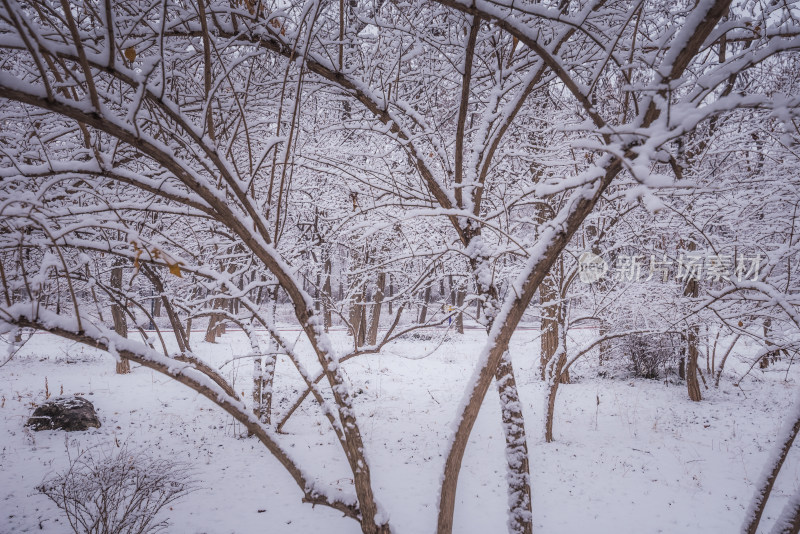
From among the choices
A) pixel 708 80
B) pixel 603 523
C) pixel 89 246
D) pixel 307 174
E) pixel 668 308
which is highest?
pixel 307 174

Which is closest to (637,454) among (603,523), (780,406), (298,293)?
(603,523)

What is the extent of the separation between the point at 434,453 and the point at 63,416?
6.08 meters

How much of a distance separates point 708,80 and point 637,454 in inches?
253

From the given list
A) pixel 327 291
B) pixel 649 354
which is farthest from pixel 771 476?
pixel 327 291

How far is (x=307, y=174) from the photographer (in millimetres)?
7312

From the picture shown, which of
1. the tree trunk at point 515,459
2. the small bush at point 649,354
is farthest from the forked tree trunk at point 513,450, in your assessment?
the small bush at point 649,354

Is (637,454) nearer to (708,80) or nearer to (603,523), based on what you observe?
(603,523)

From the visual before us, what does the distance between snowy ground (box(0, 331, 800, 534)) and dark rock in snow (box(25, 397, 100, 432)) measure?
0.73ft

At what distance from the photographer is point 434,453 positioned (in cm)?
607

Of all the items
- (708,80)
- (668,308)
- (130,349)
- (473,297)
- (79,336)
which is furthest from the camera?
(668,308)

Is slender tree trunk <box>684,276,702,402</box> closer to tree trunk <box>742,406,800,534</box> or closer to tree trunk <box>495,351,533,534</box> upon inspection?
tree trunk <box>742,406,800,534</box>

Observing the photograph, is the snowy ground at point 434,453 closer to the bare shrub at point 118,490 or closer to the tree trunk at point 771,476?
the bare shrub at point 118,490

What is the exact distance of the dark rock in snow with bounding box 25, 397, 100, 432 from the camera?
631 centimetres

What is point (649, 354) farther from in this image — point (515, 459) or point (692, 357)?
point (515, 459)
